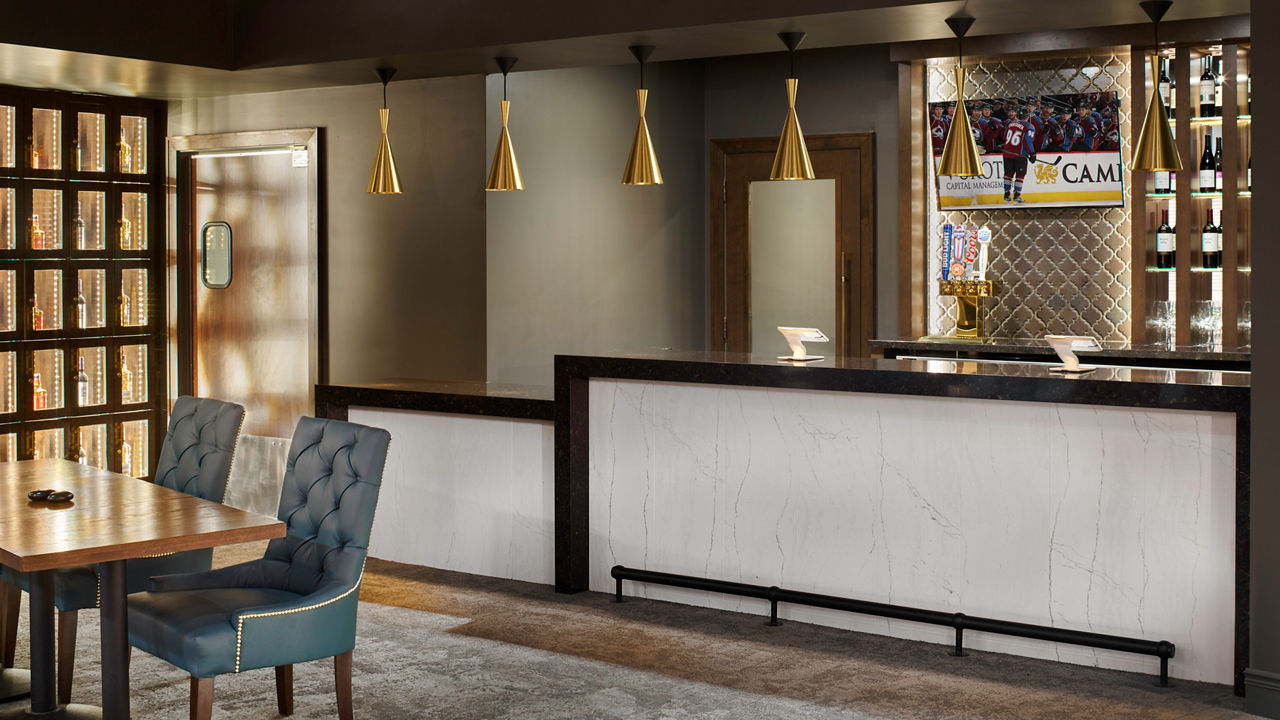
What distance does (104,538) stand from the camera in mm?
3301

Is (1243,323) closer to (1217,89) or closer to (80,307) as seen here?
(1217,89)

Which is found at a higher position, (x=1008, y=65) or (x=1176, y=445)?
(x=1008, y=65)

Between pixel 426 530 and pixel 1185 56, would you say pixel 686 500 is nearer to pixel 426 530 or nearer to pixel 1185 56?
pixel 426 530

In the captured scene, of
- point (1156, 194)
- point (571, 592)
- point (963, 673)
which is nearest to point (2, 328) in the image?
point (571, 592)

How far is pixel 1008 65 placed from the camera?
723cm

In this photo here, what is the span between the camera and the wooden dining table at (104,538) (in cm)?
322

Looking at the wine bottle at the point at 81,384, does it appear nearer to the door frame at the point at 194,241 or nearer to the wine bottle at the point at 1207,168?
the door frame at the point at 194,241

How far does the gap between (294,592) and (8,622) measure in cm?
131

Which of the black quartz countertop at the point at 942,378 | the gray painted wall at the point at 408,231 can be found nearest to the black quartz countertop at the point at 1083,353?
the black quartz countertop at the point at 942,378

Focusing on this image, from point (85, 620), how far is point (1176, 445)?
13.8ft

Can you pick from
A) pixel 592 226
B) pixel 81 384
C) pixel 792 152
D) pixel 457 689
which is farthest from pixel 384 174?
pixel 81 384

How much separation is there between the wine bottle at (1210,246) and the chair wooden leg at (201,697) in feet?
17.9

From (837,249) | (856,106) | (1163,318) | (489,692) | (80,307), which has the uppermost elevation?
(856,106)

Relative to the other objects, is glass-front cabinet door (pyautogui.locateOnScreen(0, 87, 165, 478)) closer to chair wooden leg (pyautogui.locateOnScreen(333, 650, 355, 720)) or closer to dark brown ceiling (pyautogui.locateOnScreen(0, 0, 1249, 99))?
dark brown ceiling (pyautogui.locateOnScreen(0, 0, 1249, 99))
